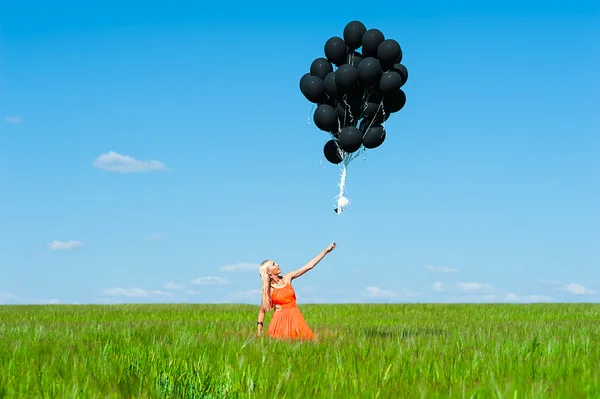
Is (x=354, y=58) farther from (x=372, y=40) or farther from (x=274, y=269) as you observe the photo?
(x=274, y=269)

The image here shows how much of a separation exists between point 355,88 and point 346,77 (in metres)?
0.35

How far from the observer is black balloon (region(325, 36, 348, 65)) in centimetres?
1083

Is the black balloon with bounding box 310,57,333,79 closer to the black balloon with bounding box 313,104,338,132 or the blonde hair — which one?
the black balloon with bounding box 313,104,338,132

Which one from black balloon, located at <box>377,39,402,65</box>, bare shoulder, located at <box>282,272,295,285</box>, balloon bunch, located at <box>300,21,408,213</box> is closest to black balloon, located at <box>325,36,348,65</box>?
balloon bunch, located at <box>300,21,408,213</box>

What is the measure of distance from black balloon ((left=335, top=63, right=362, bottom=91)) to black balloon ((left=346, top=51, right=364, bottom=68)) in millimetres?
329

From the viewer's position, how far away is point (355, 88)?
10531 mm

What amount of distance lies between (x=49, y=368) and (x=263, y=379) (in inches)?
80.8

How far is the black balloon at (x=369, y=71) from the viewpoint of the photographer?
1018 centimetres

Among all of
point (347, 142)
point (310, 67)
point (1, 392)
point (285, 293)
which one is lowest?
point (1, 392)

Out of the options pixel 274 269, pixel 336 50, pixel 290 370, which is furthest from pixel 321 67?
pixel 290 370

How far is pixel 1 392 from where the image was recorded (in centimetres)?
507

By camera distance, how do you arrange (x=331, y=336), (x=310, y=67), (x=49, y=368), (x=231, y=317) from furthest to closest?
1. (x=231, y=317)
2. (x=310, y=67)
3. (x=331, y=336)
4. (x=49, y=368)

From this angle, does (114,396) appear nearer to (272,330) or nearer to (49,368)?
(49,368)

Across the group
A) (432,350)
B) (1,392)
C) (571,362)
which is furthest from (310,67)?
(1,392)
